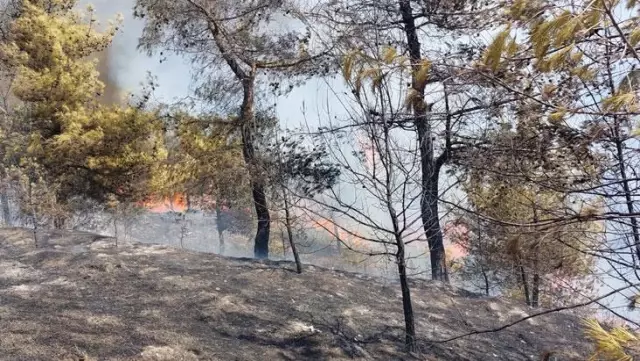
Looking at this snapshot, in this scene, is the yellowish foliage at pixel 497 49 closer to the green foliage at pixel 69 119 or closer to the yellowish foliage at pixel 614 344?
the yellowish foliage at pixel 614 344

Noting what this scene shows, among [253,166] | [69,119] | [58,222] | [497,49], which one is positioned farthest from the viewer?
[58,222]

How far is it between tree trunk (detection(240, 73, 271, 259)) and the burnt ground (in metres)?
1.30

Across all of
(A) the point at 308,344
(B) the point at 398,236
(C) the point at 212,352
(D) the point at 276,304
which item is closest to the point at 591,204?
(B) the point at 398,236

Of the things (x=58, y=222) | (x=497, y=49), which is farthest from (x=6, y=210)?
(x=497, y=49)

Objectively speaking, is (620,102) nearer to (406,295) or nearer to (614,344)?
(614,344)

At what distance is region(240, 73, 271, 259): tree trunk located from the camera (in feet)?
27.1

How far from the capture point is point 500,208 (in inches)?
375

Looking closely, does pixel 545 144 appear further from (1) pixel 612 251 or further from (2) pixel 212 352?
(2) pixel 212 352

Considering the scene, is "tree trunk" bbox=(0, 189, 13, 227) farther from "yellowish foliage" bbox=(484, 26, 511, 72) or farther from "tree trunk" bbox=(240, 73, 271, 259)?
"yellowish foliage" bbox=(484, 26, 511, 72)

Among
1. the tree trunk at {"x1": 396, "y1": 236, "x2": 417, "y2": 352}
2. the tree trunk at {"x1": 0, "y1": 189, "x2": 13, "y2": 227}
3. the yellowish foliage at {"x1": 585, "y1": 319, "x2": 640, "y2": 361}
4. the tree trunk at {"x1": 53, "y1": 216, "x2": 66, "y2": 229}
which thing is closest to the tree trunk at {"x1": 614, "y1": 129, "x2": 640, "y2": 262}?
the yellowish foliage at {"x1": 585, "y1": 319, "x2": 640, "y2": 361}

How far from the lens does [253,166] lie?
825 cm

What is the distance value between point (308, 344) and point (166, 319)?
1.45 metres

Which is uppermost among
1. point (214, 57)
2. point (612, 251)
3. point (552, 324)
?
point (214, 57)

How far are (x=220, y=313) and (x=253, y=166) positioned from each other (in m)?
3.50
